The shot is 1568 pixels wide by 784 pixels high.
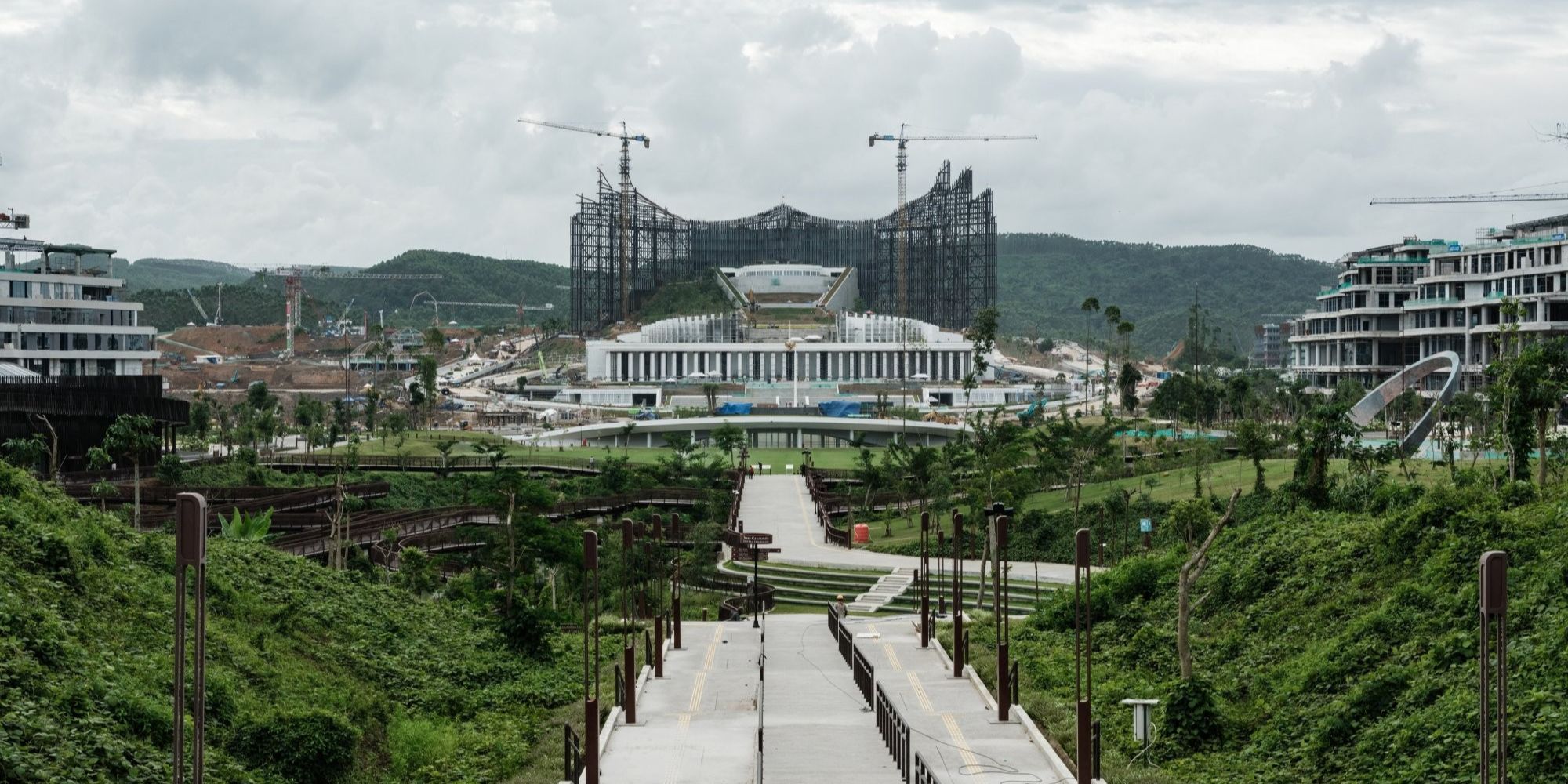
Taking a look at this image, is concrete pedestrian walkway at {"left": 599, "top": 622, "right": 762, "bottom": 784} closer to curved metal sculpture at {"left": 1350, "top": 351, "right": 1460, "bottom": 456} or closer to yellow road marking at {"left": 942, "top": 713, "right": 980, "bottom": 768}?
yellow road marking at {"left": 942, "top": 713, "right": 980, "bottom": 768}

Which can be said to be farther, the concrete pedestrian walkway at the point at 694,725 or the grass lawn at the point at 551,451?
the grass lawn at the point at 551,451

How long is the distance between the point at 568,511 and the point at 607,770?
4388 centimetres

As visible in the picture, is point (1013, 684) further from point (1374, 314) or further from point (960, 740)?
point (1374, 314)

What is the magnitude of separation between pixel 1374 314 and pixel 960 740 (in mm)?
98496

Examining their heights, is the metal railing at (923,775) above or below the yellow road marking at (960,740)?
above

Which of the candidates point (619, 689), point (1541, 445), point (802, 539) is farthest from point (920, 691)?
point (802, 539)

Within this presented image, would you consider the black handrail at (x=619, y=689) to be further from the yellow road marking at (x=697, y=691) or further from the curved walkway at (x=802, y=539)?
the curved walkway at (x=802, y=539)

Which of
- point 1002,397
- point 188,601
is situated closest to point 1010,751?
point 188,601

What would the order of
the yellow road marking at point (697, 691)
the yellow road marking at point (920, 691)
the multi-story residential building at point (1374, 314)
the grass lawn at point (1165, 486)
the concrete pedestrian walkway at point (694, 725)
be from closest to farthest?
1. the concrete pedestrian walkway at point (694, 725)
2. the yellow road marking at point (697, 691)
3. the yellow road marking at point (920, 691)
4. the grass lawn at point (1165, 486)
5. the multi-story residential building at point (1374, 314)

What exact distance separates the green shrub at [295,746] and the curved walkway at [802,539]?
28.6m

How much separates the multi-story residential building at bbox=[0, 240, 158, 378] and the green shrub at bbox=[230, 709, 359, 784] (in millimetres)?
79437

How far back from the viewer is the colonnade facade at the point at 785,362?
165m

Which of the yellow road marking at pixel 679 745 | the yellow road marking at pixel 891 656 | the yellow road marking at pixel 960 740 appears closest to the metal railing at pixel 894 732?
the yellow road marking at pixel 960 740

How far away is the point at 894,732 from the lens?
2645 cm
